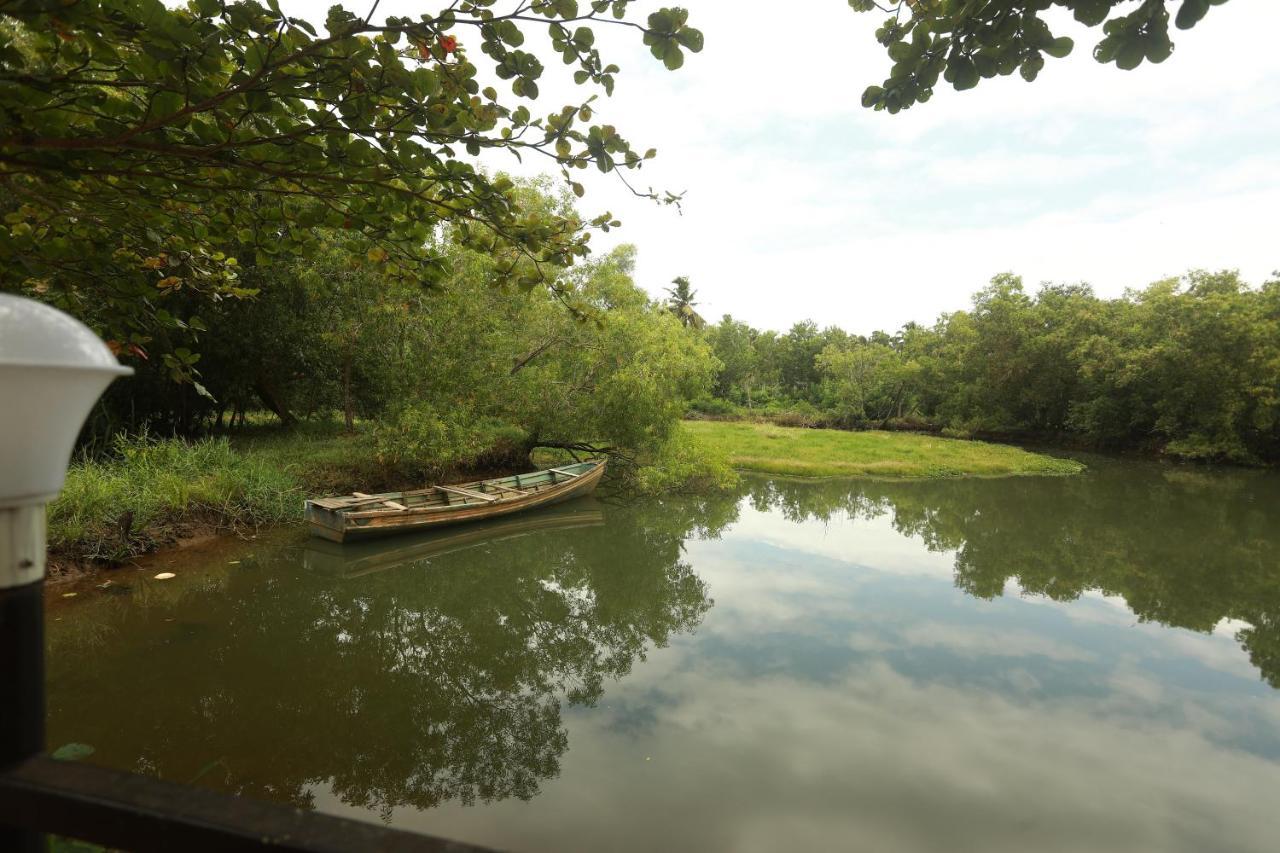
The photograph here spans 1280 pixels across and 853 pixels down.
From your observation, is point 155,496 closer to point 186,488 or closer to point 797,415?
point 186,488

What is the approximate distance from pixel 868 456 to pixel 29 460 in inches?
861

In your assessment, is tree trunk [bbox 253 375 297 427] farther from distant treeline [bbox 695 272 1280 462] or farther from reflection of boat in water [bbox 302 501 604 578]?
distant treeline [bbox 695 272 1280 462]

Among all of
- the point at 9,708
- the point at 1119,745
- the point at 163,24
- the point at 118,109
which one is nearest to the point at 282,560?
the point at 118,109

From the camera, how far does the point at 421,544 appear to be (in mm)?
9148

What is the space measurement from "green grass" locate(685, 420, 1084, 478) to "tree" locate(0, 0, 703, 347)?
13.9 metres

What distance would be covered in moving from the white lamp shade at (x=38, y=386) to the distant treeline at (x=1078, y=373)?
30077mm

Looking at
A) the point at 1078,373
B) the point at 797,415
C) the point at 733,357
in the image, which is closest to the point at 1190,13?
the point at 1078,373

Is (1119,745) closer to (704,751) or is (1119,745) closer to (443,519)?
(704,751)

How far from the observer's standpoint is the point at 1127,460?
24.5 meters

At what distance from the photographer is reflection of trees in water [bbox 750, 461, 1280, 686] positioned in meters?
8.16

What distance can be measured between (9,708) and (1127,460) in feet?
103

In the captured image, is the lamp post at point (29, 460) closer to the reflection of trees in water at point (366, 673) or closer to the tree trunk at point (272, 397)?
the reflection of trees in water at point (366, 673)

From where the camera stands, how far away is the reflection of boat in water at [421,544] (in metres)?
7.99

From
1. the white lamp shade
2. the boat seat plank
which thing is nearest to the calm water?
the boat seat plank
